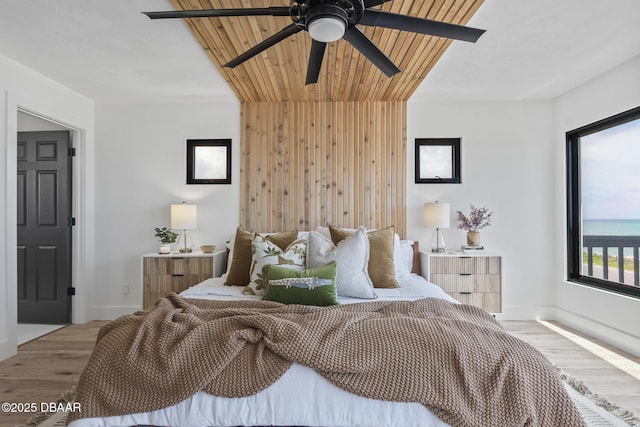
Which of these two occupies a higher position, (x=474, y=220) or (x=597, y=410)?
(x=474, y=220)

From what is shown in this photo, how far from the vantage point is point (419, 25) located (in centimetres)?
167

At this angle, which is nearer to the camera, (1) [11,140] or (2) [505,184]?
(1) [11,140]

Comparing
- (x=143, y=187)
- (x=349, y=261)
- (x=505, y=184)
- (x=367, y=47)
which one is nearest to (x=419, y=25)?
(x=367, y=47)

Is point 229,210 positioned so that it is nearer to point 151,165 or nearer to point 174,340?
point 151,165

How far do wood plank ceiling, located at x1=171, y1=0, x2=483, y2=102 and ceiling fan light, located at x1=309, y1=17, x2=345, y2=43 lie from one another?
756mm

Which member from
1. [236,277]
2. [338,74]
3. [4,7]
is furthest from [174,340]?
[338,74]

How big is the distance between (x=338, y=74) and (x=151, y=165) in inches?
94.4

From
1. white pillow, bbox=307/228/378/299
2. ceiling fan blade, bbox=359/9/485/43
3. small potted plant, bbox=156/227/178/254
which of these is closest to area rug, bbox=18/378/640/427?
white pillow, bbox=307/228/378/299

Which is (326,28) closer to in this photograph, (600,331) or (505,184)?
(505,184)

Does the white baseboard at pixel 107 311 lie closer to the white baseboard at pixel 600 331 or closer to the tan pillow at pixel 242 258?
the tan pillow at pixel 242 258

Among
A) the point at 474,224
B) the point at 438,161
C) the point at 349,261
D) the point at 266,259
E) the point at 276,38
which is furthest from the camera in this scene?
the point at 438,161

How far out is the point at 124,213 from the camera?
418cm

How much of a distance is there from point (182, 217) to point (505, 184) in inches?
141

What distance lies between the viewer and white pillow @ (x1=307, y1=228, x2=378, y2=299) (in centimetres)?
269
